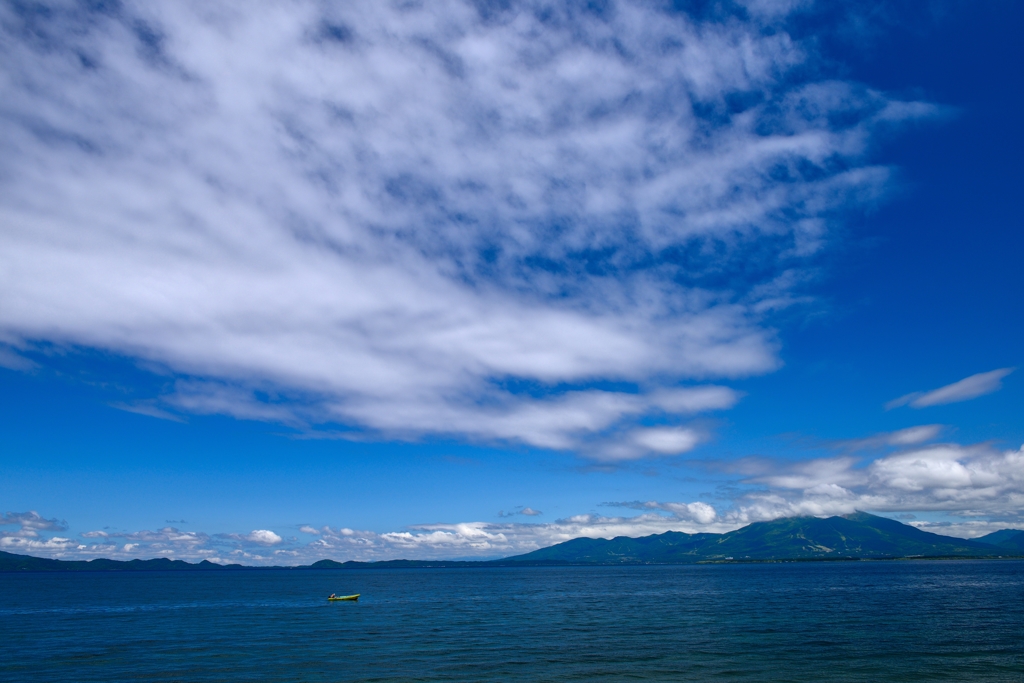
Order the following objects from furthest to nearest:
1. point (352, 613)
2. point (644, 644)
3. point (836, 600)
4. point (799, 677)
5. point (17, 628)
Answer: point (836, 600)
point (352, 613)
point (17, 628)
point (644, 644)
point (799, 677)

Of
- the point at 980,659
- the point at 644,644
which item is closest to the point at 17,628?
the point at 644,644

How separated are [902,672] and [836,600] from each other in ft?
265

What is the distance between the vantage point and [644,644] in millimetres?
61156

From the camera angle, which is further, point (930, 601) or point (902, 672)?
point (930, 601)

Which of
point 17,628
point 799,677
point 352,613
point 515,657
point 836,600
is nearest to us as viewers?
point 799,677

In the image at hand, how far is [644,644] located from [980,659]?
29793 mm

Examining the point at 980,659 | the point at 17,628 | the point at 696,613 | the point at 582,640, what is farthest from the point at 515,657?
the point at 17,628

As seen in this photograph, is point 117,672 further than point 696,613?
No

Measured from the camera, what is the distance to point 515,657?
2180 inches

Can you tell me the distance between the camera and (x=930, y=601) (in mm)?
107250

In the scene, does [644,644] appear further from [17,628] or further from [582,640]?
[17,628]

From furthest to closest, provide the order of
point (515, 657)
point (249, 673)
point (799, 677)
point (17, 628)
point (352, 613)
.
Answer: point (352, 613) → point (17, 628) → point (515, 657) → point (249, 673) → point (799, 677)

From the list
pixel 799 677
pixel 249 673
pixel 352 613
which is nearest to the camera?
pixel 799 677

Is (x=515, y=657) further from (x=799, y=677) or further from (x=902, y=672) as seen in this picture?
(x=902, y=672)
